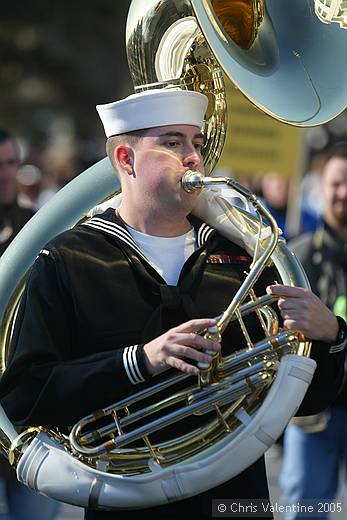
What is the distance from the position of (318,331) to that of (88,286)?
619 millimetres

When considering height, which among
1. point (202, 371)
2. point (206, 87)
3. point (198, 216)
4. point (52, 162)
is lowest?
point (52, 162)

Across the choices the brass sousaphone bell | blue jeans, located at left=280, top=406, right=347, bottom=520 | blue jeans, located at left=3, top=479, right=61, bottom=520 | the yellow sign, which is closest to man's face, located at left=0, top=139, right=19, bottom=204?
blue jeans, located at left=3, top=479, right=61, bottom=520

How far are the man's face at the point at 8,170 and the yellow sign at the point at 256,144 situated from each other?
225cm

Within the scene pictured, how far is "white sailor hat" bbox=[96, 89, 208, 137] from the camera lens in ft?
12.0

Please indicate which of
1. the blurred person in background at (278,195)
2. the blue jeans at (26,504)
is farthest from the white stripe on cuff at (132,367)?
the blurred person in background at (278,195)

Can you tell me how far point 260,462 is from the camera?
12.2 ft

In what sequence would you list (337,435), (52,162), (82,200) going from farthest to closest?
1. (52,162)
2. (337,435)
3. (82,200)

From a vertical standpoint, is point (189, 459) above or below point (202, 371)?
below

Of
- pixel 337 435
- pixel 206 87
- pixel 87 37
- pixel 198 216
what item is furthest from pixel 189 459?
pixel 87 37

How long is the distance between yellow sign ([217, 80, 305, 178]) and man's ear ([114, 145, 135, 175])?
4468 mm

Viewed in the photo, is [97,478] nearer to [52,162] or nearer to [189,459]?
[189,459]

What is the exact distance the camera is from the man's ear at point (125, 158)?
3723 mm

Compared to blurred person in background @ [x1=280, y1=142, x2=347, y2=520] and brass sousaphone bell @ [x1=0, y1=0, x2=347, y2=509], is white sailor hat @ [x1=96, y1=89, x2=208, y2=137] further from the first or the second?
blurred person in background @ [x1=280, y1=142, x2=347, y2=520]

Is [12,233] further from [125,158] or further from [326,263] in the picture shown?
[125,158]
